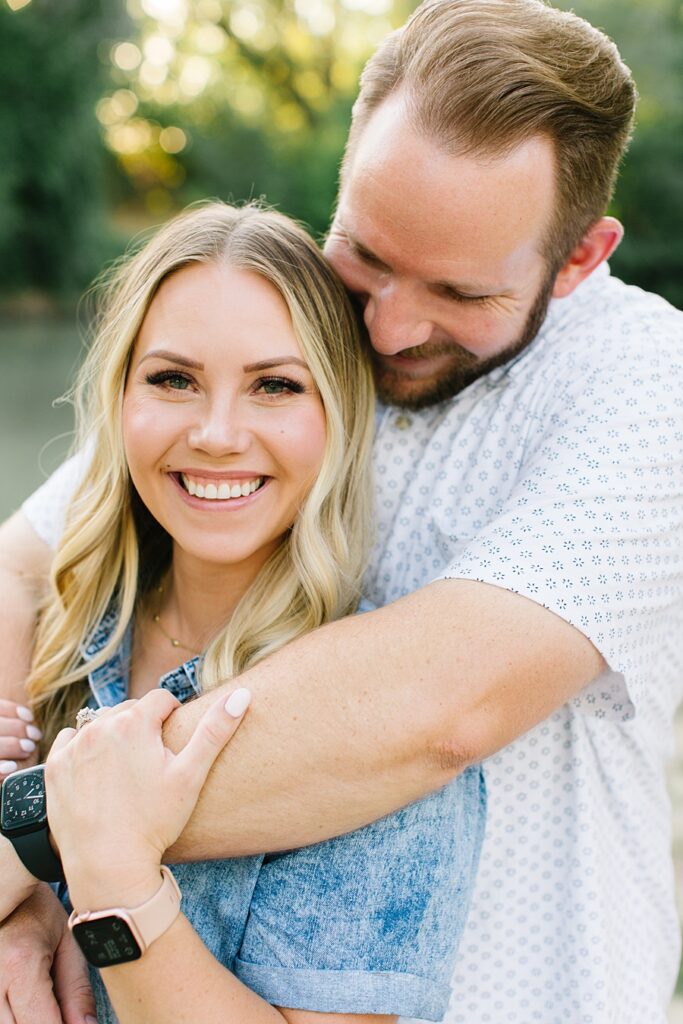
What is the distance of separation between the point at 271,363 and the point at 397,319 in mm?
355

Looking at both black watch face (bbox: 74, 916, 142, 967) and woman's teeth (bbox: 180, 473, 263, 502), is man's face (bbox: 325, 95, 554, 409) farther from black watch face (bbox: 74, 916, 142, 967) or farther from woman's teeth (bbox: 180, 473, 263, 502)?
black watch face (bbox: 74, 916, 142, 967)

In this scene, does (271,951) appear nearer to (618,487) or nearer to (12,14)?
(618,487)

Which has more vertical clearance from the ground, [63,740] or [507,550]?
[507,550]

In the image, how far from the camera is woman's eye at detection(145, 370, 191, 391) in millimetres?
2209

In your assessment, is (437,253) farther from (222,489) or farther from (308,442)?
(222,489)

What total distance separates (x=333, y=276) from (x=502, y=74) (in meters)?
0.54

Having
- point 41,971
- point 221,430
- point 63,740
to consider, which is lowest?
point 41,971

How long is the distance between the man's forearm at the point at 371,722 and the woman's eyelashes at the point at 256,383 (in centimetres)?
60

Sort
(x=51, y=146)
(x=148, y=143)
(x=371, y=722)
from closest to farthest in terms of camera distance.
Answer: (x=371, y=722)
(x=51, y=146)
(x=148, y=143)

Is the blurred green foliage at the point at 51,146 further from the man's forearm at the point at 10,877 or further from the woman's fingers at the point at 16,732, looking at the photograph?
the man's forearm at the point at 10,877

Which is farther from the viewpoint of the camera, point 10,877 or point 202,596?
point 202,596

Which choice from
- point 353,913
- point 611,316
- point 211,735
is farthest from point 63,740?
point 611,316

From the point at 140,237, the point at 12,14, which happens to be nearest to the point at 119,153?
the point at 12,14

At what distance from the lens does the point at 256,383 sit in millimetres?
2191
